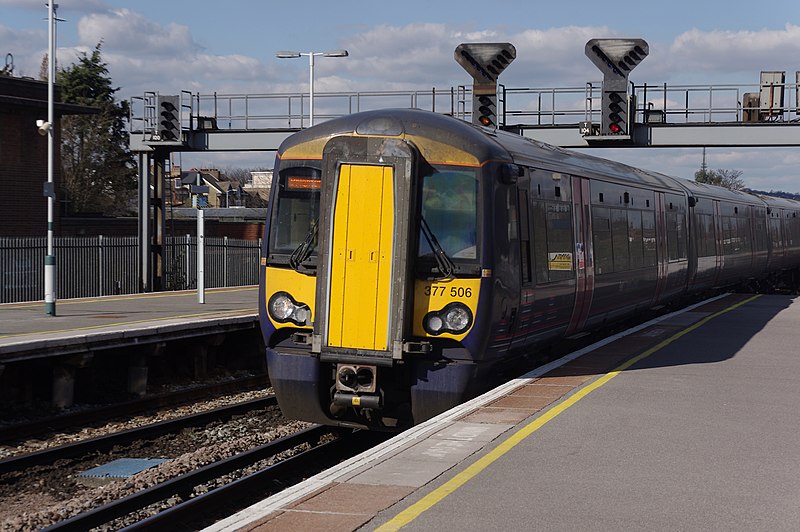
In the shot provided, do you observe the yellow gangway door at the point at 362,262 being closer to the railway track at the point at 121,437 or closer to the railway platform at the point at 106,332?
the railway track at the point at 121,437

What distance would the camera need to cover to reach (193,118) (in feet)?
94.3

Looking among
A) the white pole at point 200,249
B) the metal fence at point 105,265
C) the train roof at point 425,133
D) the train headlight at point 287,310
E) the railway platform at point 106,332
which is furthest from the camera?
the metal fence at point 105,265

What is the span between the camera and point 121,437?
1223 cm

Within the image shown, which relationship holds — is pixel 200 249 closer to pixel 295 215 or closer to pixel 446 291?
pixel 295 215

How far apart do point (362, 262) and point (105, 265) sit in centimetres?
2193

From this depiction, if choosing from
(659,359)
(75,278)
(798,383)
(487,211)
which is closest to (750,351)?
(659,359)

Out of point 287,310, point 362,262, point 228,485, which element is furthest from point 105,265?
point 228,485

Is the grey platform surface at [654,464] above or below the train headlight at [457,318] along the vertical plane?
below

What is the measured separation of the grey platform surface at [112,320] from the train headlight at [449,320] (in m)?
6.07

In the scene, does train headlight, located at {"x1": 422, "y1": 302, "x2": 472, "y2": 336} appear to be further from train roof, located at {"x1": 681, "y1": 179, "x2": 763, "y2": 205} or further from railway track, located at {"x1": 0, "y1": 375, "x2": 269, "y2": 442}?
train roof, located at {"x1": 681, "y1": 179, "x2": 763, "y2": 205}

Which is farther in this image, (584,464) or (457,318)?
(457,318)

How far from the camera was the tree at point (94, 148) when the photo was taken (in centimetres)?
5246

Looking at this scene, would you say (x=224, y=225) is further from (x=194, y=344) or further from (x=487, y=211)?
(x=487, y=211)

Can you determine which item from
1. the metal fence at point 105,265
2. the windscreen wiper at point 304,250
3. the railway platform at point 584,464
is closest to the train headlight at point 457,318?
the railway platform at point 584,464
